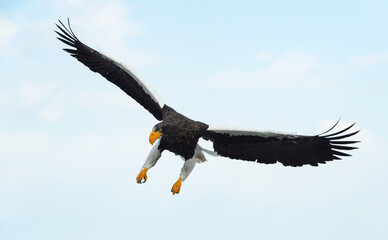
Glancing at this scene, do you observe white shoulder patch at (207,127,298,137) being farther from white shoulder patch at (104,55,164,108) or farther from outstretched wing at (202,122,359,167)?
white shoulder patch at (104,55,164,108)

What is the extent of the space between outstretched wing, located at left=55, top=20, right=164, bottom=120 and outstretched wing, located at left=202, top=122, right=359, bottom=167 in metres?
1.35

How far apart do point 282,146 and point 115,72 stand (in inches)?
143

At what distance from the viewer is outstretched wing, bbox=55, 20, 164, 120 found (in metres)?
11.8

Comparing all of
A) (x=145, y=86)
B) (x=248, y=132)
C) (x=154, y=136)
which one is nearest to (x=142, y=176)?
(x=154, y=136)

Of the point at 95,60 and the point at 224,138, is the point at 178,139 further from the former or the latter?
the point at 95,60

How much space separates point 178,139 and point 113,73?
2424mm

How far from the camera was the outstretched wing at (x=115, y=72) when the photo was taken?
1178 centimetres

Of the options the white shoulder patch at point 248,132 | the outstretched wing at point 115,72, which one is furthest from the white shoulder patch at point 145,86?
the white shoulder patch at point 248,132

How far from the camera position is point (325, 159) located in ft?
35.7

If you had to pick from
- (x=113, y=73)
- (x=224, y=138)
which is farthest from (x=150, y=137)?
(x=113, y=73)

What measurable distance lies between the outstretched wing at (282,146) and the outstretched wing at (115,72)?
1350 millimetres

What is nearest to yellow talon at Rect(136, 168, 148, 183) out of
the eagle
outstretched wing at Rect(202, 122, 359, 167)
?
the eagle

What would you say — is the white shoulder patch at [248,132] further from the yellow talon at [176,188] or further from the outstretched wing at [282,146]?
the yellow talon at [176,188]

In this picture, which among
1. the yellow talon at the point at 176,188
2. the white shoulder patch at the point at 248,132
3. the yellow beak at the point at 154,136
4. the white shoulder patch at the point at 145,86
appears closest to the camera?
the yellow beak at the point at 154,136
